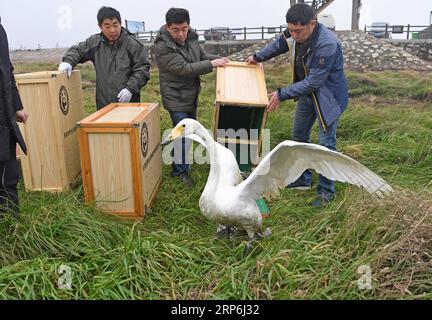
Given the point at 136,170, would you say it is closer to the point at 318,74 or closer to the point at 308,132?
the point at 318,74

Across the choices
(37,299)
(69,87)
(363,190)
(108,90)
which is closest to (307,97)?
(363,190)

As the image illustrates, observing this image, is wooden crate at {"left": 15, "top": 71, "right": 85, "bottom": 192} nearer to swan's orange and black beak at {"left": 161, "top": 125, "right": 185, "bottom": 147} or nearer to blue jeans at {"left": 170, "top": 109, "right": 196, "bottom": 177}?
blue jeans at {"left": 170, "top": 109, "right": 196, "bottom": 177}

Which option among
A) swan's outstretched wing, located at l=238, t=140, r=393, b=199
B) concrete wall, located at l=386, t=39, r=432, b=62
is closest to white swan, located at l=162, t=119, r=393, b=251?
swan's outstretched wing, located at l=238, t=140, r=393, b=199

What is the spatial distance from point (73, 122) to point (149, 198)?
122cm

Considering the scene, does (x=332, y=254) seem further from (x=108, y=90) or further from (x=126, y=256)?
(x=108, y=90)

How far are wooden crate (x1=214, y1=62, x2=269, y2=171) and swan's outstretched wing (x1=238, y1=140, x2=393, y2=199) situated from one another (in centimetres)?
89

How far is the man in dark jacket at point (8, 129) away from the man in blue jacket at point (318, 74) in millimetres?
2051

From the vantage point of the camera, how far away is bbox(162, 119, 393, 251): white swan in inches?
110

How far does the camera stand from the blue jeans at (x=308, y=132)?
364 cm

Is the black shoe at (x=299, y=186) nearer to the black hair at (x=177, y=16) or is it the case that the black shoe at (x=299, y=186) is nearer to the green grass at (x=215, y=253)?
the green grass at (x=215, y=253)

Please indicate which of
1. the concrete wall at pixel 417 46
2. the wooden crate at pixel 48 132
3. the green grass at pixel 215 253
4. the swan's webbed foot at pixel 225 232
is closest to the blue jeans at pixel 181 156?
the green grass at pixel 215 253

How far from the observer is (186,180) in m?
4.42

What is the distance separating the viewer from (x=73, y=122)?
4137mm

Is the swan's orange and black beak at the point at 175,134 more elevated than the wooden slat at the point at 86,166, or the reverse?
the swan's orange and black beak at the point at 175,134
